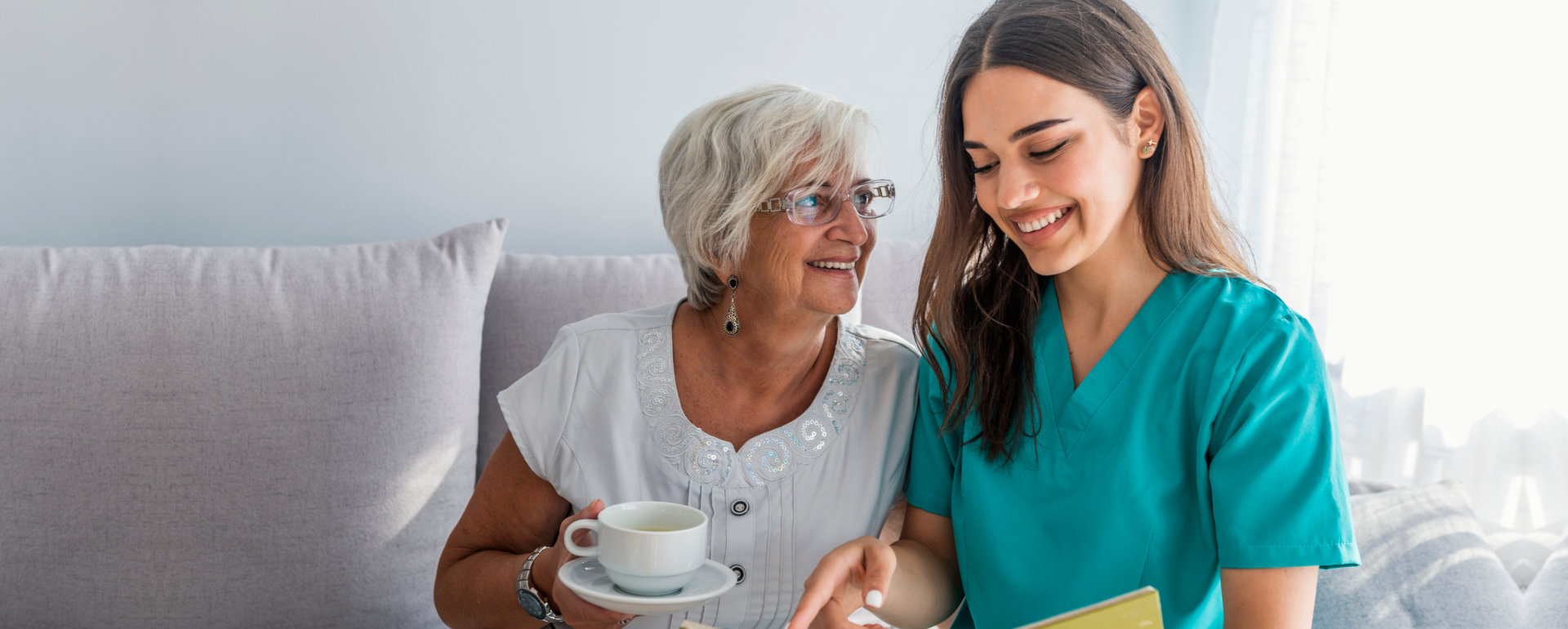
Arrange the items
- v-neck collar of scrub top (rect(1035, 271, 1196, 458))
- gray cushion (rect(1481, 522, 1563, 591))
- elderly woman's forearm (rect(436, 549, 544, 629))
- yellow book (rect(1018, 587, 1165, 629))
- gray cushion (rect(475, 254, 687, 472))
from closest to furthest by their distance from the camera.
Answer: yellow book (rect(1018, 587, 1165, 629))
v-neck collar of scrub top (rect(1035, 271, 1196, 458))
elderly woman's forearm (rect(436, 549, 544, 629))
gray cushion (rect(1481, 522, 1563, 591))
gray cushion (rect(475, 254, 687, 472))

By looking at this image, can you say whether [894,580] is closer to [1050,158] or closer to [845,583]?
[845,583]

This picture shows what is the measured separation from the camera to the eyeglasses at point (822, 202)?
1228 mm

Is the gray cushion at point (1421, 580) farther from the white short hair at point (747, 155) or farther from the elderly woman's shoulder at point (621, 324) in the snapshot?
the elderly woman's shoulder at point (621, 324)

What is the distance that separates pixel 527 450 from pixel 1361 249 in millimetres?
1447

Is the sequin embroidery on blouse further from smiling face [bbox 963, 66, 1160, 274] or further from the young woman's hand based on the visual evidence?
smiling face [bbox 963, 66, 1160, 274]

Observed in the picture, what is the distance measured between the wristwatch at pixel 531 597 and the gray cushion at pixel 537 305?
0.60m

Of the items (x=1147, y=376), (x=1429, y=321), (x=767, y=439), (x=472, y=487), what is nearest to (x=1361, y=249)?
(x=1429, y=321)

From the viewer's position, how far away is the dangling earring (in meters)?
1.30

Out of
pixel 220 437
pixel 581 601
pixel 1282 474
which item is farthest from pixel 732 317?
pixel 220 437

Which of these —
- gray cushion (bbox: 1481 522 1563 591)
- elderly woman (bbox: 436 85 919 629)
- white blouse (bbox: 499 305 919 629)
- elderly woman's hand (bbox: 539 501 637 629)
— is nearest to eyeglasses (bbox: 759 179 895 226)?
elderly woman (bbox: 436 85 919 629)

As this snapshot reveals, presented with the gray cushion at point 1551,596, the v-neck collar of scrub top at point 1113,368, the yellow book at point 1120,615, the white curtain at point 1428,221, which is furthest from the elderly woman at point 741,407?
the white curtain at point 1428,221

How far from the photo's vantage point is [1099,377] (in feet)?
3.48

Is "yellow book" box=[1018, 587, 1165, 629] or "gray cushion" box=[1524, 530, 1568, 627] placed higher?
"yellow book" box=[1018, 587, 1165, 629]

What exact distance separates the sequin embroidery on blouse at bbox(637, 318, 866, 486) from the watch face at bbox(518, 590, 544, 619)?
0.22 meters
